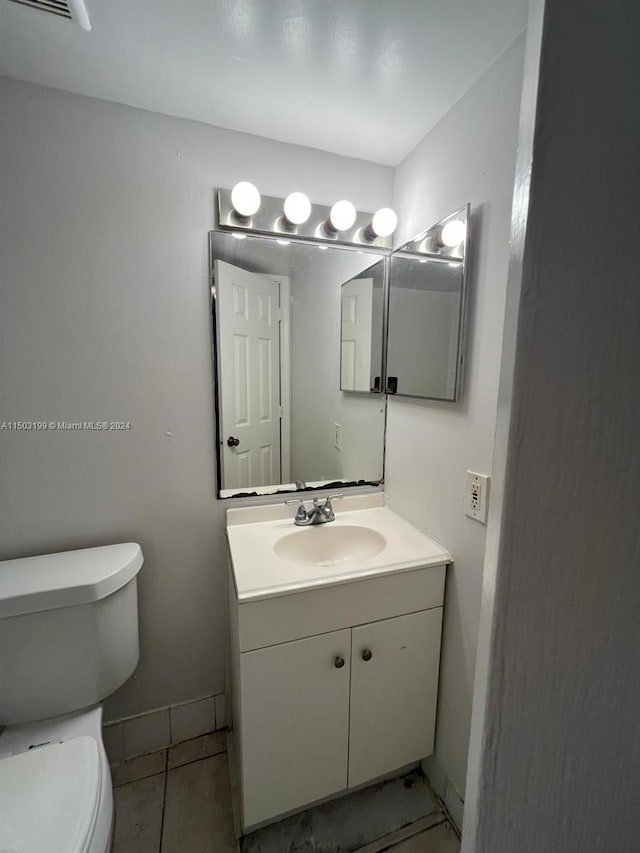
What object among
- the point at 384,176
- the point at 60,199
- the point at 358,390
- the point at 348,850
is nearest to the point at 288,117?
the point at 384,176

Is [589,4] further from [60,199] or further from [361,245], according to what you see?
[60,199]

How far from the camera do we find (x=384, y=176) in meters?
1.30

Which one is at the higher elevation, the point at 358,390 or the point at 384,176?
the point at 384,176

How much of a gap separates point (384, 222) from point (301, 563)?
1293 millimetres

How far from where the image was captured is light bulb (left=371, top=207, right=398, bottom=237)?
1.25 m

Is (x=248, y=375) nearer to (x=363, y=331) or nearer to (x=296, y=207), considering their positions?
(x=363, y=331)

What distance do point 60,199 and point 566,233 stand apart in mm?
1323

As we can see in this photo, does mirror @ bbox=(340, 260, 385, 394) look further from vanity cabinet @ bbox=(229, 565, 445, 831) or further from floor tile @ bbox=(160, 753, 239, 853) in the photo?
floor tile @ bbox=(160, 753, 239, 853)

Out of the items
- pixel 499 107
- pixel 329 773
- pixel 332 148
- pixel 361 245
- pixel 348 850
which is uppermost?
pixel 332 148

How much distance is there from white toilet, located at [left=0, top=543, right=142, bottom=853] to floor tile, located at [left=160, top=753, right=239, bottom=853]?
1.40 ft

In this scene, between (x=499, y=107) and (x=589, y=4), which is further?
(x=499, y=107)

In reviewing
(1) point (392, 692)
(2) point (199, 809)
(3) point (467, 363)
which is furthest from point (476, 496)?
(2) point (199, 809)

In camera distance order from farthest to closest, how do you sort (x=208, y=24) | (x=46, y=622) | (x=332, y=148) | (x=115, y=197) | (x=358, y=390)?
(x=358, y=390) < (x=332, y=148) < (x=115, y=197) < (x=46, y=622) < (x=208, y=24)

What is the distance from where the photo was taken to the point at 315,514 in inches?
50.0
